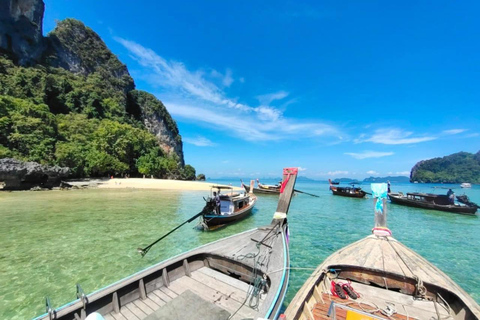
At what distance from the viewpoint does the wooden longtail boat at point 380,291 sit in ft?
13.9

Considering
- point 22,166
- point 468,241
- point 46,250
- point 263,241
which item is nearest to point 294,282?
point 263,241

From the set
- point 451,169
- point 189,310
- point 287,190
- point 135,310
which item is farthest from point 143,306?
A: point 451,169

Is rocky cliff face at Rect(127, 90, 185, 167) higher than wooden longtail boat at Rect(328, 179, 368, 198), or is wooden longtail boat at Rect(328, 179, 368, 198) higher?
rocky cliff face at Rect(127, 90, 185, 167)

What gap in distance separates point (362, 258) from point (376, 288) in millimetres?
890

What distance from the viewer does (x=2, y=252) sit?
1023 centimetres

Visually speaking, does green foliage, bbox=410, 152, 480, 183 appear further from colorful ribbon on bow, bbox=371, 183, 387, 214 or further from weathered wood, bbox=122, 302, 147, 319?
weathered wood, bbox=122, 302, 147, 319

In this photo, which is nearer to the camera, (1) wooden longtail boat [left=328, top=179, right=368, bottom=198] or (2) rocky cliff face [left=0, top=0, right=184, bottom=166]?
(1) wooden longtail boat [left=328, top=179, right=368, bottom=198]

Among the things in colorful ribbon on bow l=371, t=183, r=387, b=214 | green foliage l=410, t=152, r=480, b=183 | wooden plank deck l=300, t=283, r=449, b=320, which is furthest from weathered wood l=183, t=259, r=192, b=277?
green foliage l=410, t=152, r=480, b=183

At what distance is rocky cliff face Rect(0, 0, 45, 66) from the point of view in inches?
2314

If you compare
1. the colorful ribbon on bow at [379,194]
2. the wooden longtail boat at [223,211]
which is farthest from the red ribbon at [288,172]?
the wooden longtail boat at [223,211]

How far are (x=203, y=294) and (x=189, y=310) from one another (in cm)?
72

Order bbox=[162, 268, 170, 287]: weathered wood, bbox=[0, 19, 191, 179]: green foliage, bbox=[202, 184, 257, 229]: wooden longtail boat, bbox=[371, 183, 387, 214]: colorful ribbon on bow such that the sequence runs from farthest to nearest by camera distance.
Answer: bbox=[0, 19, 191, 179]: green foliage, bbox=[202, 184, 257, 229]: wooden longtail boat, bbox=[371, 183, 387, 214]: colorful ribbon on bow, bbox=[162, 268, 170, 287]: weathered wood

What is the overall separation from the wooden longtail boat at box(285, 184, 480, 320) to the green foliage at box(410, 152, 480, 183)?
199520 mm

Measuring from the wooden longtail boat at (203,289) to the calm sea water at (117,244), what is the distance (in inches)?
48.8
